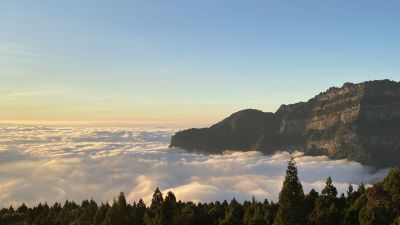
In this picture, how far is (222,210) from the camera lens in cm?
12850

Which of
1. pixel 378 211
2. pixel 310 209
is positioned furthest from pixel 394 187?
pixel 310 209

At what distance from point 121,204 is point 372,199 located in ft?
153

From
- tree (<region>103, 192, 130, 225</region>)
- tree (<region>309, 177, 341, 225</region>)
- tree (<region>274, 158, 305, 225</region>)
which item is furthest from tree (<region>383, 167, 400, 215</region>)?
tree (<region>103, 192, 130, 225</region>)

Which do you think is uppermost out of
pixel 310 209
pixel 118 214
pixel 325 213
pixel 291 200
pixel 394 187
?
pixel 394 187

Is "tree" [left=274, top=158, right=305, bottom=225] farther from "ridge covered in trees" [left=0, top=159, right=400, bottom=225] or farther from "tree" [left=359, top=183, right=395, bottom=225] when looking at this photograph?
"tree" [left=359, top=183, right=395, bottom=225]

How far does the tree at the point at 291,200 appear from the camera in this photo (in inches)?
2976

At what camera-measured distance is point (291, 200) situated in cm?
7569

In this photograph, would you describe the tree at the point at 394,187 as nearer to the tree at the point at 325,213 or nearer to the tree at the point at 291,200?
the tree at the point at 325,213

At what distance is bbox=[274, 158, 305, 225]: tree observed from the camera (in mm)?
75600

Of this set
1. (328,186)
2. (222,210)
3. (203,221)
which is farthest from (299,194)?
(222,210)

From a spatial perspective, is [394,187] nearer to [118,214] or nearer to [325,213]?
[325,213]

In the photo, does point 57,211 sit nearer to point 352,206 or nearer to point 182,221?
point 182,221

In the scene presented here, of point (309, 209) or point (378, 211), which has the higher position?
point (378, 211)

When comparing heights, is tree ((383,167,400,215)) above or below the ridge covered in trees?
above
